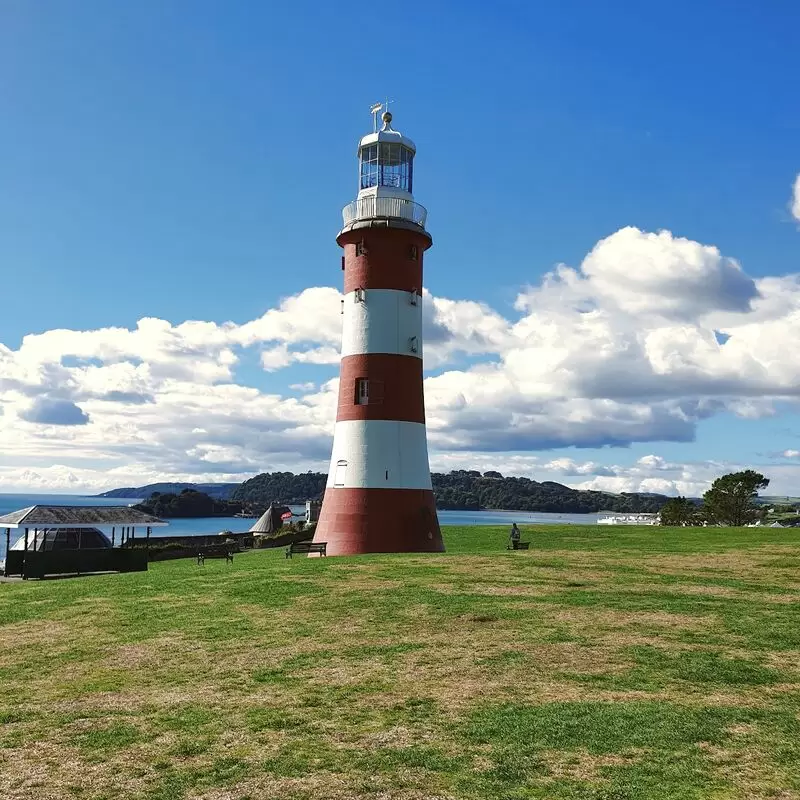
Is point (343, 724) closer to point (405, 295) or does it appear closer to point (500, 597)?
point (500, 597)

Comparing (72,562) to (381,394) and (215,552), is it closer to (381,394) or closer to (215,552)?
(215,552)

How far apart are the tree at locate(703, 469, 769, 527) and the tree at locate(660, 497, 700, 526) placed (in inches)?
79.5

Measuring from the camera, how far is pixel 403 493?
1044 inches

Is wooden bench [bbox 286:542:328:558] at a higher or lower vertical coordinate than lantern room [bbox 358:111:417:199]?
lower

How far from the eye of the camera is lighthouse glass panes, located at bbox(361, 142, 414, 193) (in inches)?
1149

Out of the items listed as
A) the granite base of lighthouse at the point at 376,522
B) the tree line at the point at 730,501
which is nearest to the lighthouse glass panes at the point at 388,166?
the granite base of lighthouse at the point at 376,522

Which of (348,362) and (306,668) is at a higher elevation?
(348,362)

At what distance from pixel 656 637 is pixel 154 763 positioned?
25.6 feet

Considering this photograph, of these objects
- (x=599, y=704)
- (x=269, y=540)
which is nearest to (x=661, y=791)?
(x=599, y=704)

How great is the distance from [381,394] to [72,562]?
12223 millimetres

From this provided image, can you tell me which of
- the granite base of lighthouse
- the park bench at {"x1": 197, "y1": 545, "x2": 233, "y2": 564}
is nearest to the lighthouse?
the granite base of lighthouse

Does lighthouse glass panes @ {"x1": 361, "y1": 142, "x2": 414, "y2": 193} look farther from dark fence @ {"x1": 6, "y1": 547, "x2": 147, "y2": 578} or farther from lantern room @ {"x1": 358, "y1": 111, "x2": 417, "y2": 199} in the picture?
dark fence @ {"x1": 6, "y1": 547, "x2": 147, "y2": 578}

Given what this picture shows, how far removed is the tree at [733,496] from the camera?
63.8 m

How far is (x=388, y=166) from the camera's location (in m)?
29.4
